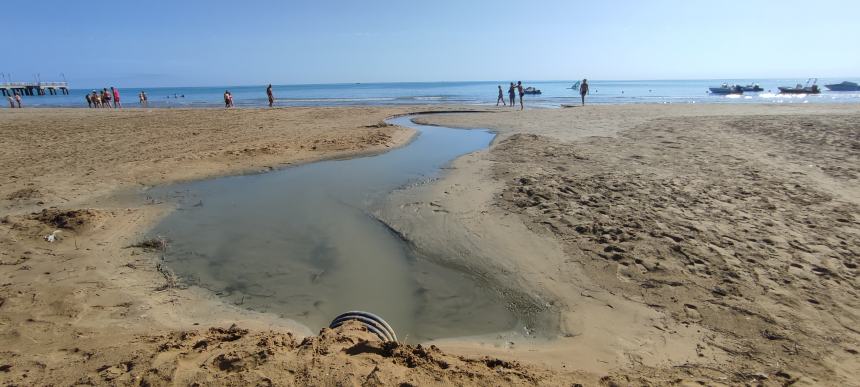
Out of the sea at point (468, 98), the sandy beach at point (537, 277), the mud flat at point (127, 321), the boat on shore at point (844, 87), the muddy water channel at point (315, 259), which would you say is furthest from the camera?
the boat on shore at point (844, 87)

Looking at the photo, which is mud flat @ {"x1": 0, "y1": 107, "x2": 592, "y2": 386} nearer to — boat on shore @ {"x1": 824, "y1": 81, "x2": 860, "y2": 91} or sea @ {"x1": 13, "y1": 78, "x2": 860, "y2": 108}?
sea @ {"x1": 13, "y1": 78, "x2": 860, "y2": 108}

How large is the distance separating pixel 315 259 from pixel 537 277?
3.09m

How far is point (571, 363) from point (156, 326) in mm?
3996

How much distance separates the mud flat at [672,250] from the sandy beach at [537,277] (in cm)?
3

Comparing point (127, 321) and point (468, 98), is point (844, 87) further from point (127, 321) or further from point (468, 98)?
point (127, 321)

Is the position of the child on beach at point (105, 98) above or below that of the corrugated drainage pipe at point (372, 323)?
above

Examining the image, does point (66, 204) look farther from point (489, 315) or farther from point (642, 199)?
point (642, 199)

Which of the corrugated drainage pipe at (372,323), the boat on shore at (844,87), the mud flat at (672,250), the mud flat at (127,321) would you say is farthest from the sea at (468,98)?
the corrugated drainage pipe at (372,323)

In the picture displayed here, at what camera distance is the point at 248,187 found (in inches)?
378

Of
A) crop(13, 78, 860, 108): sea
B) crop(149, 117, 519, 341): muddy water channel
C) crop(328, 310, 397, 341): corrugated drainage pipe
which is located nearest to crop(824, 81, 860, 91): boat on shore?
crop(13, 78, 860, 108): sea

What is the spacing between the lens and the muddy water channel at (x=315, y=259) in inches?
185

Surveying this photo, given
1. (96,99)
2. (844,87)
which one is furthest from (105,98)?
(844,87)

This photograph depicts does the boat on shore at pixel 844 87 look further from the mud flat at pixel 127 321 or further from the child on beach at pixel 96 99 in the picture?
the child on beach at pixel 96 99

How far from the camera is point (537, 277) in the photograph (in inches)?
207
